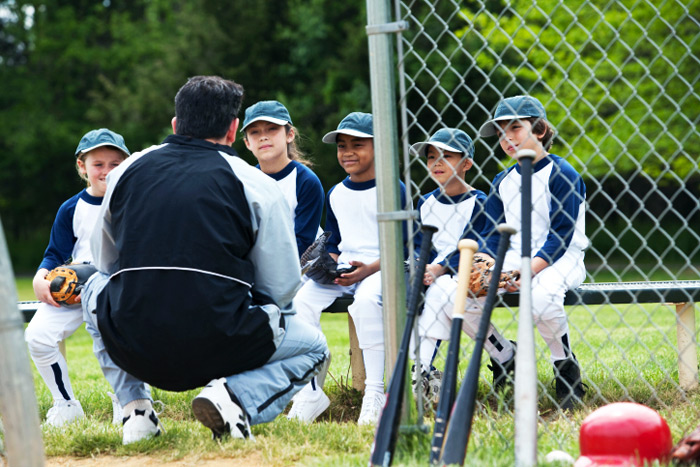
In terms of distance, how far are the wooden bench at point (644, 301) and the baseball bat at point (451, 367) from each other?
0.82 meters

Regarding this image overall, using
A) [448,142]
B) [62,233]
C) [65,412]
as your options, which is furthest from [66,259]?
[448,142]

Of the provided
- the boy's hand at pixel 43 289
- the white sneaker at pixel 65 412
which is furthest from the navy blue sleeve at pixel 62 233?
the white sneaker at pixel 65 412

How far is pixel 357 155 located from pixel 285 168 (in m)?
0.55

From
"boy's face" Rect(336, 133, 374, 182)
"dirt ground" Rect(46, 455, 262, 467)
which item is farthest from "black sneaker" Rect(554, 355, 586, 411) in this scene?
"dirt ground" Rect(46, 455, 262, 467)

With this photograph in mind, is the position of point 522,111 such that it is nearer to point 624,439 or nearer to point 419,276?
→ point 419,276

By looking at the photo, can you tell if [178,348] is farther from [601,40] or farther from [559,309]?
[601,40]

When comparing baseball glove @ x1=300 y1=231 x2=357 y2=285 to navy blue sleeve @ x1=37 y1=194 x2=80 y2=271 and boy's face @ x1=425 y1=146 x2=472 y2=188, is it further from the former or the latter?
navy blue sleeve @ x1=37 y1=194 x2=80 y2=271

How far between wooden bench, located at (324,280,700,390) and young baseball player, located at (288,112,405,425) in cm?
13

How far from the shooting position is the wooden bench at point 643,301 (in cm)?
342

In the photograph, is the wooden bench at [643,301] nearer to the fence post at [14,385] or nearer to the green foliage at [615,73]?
the fence post at [14,385]

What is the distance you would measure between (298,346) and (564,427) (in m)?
1.14

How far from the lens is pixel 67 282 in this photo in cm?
405

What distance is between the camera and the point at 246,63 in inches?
792

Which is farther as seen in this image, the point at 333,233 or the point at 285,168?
the point at 285,168
